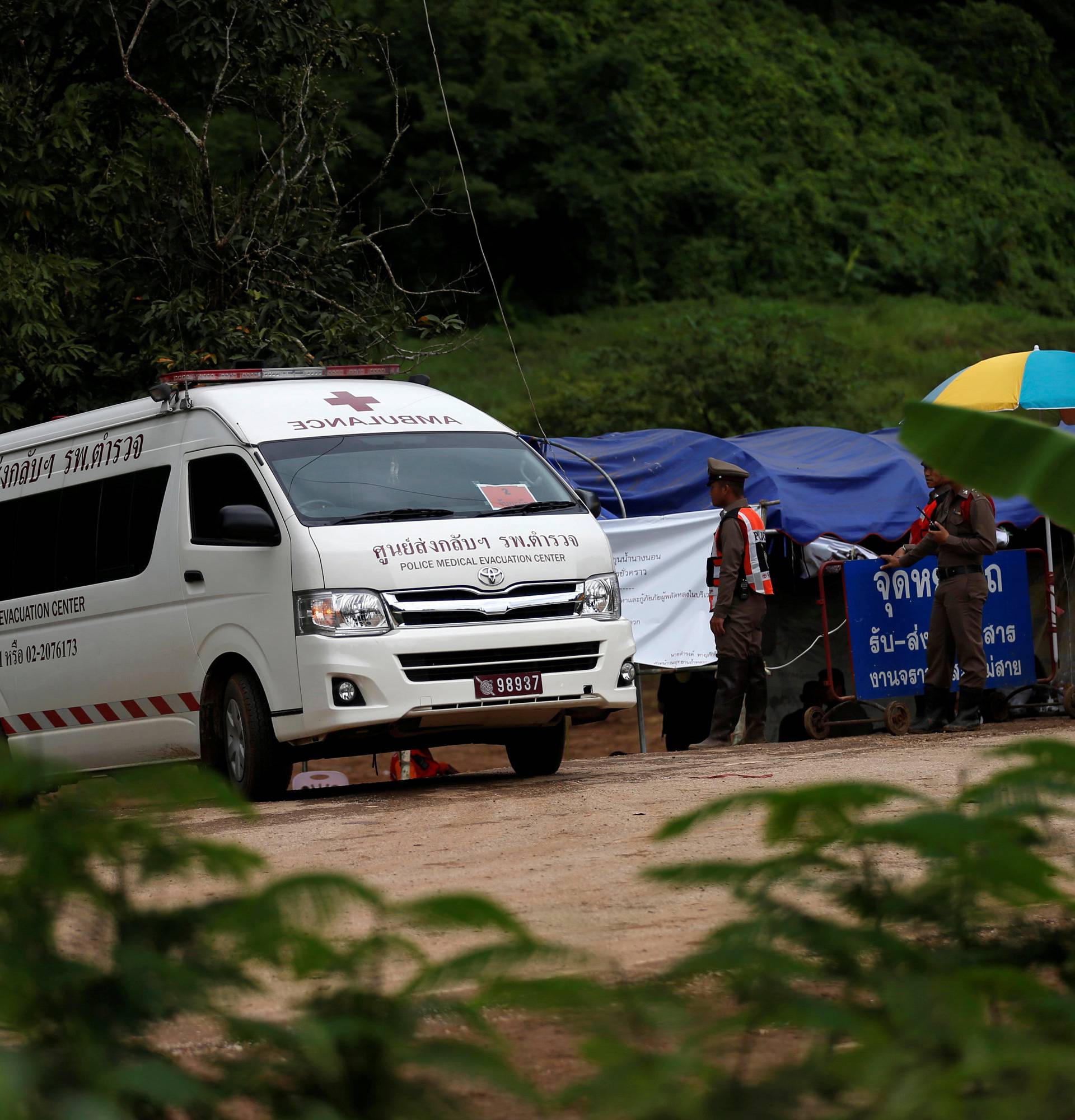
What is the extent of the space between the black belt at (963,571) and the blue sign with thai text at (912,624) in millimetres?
1069

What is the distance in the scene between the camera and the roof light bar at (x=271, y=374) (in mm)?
10469

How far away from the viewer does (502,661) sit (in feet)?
A: 30.4

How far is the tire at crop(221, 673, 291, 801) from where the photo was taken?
9445 millimetres

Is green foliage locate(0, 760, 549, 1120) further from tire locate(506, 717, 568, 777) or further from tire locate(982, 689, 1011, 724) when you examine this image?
tire locate(982, 689, 1011, 724)

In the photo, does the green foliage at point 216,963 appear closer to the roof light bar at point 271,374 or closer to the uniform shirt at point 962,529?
the roof light bar at point 271,374

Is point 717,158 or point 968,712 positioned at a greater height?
point 717,158

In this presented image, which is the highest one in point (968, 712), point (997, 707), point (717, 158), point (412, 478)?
point (717, 158)

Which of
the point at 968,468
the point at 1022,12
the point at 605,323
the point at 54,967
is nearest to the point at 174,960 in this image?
the point at 54,967

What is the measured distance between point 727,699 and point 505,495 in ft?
12.9

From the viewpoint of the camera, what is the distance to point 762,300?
43844 millimetres

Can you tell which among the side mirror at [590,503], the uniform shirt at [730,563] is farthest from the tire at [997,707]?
the side mirror at [590,503]

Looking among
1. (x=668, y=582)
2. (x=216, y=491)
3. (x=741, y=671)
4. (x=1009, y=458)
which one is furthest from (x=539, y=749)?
(x=1009, y=458)

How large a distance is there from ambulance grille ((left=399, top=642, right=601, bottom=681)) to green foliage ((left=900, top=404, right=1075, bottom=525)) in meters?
5.39

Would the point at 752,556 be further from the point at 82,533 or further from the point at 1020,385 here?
the point at 82,533
